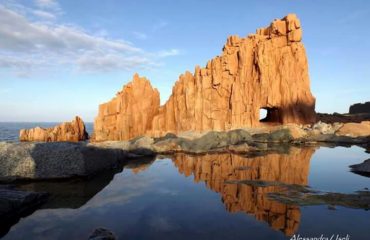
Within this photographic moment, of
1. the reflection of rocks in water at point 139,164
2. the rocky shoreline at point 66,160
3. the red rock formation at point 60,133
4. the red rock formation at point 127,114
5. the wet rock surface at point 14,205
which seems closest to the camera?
the wet rock surface at point 14,205

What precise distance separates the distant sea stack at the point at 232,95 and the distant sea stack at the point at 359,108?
7081 cm

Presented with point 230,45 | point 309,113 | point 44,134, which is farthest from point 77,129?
point 309,113

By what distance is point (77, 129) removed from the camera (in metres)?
66.3

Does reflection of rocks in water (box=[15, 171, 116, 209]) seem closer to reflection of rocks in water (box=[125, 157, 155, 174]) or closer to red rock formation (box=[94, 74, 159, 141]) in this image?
reflection of rocks in water (box=[125, 157, 155, 174])

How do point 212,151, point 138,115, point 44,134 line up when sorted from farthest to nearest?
point 44,134 → point 138,115 → point 212,151

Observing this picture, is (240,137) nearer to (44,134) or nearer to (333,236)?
(333,236)

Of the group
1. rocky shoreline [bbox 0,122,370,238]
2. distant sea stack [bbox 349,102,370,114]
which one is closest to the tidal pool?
rocky shoreline [bbox 0,122,370,238]

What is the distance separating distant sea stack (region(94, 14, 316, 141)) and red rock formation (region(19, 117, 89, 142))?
1413 cm

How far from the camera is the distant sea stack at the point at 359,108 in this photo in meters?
114

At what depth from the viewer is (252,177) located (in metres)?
16.2

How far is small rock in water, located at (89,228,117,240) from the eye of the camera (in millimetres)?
7867

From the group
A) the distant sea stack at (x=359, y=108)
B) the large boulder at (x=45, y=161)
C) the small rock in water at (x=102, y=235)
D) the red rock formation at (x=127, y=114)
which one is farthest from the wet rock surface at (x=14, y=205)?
the distant sea stack at (x=359, y=108)

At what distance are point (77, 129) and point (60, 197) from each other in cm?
5658

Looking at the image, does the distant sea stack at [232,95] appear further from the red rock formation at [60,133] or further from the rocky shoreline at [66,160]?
the rocky shoreline at [66,160]
